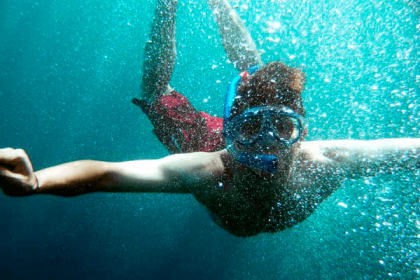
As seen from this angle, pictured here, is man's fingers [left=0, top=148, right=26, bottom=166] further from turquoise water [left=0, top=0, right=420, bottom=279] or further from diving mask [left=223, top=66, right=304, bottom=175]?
turquoise water [left=0, top=0, right=420, bottom=279]

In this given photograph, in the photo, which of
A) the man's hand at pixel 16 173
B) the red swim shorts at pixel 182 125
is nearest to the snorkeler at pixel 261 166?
the man's hand at pixel 16 173

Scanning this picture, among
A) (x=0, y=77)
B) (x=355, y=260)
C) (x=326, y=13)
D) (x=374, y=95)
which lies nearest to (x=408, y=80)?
(x=374, y=95)

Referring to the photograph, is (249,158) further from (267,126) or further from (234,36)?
(234,36)

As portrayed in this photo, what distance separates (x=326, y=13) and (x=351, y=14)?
184 cm

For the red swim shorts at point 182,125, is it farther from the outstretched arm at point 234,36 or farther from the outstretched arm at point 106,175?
the outstretched arm at point 106,175

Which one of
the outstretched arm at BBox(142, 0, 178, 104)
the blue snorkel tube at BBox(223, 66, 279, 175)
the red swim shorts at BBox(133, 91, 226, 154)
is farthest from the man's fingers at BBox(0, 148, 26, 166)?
the outstretched arm at BBox(142, 0, 178, 104)

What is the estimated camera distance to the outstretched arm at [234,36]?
4258mm

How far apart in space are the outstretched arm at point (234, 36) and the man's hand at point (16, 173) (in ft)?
12.7

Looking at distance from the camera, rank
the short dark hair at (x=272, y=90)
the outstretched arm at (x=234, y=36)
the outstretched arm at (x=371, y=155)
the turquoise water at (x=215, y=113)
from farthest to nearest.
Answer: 1. the turquoise water at (x=215, y=113)
2. the outstretched arm at (x=234, y=36)
3. the outstretched arm at (x=371, y=155)
4. the short dark hair at (x=272, y=90)

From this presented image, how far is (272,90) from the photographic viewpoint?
2139mm

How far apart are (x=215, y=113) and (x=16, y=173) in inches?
600

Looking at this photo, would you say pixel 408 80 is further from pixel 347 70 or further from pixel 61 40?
pixel 61 40

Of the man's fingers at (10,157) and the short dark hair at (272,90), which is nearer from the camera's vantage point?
the man's fingers at (10,157)

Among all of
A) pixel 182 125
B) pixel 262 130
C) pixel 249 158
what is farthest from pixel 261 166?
pixel 182 125
